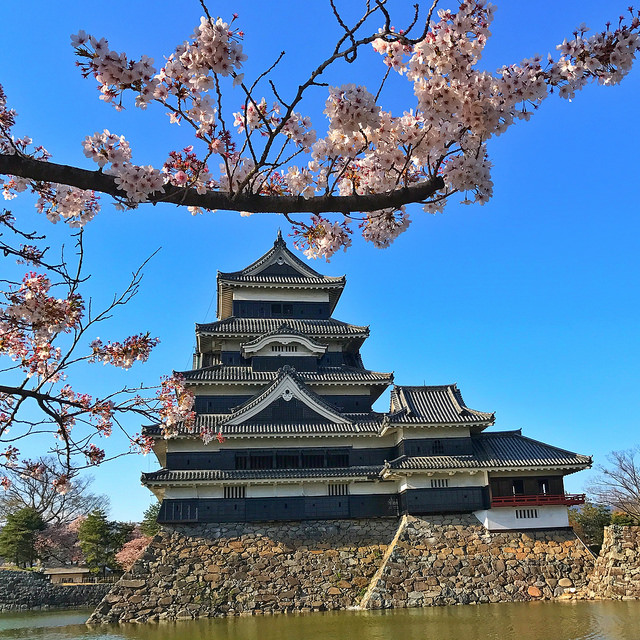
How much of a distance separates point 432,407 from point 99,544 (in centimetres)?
2244

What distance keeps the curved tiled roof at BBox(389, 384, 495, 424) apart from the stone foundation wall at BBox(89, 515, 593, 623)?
3.75m

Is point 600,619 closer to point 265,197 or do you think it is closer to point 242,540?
point 242,540

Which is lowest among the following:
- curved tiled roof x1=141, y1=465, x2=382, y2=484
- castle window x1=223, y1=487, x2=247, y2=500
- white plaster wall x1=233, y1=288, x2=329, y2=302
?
castle window x1=223, y1=487, x2=247, y2=500

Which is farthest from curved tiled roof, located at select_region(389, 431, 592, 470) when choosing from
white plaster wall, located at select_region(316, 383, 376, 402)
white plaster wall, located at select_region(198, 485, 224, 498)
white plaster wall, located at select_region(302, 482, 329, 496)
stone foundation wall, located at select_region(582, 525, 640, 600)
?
white plaster wall, located at select_region(198, 485, 224, 498)

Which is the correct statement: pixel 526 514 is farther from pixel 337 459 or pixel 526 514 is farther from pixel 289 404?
pixel 289 404

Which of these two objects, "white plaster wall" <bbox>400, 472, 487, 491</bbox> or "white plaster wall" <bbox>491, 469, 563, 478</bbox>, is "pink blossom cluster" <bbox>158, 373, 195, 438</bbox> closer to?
"white plaster wall" <bbox>400, 472, 487, 491</bbox>

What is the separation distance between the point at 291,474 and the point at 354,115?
774 inches

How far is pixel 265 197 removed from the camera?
4.23 metres

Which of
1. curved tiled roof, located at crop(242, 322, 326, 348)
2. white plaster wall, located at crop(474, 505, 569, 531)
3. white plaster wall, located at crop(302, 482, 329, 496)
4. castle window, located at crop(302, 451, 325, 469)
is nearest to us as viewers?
white plaster wall, located at crop(474, 505, 569, 531)

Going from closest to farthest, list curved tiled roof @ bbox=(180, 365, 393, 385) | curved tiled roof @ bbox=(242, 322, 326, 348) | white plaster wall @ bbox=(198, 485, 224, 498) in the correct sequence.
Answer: white plaster wall @ bbox=(198, 485, 224, 498) → curved tiled roof @ bbox=(180, 365, 393, 385) → curved tiled roof @ bbox=(242, 322, 326, 348)

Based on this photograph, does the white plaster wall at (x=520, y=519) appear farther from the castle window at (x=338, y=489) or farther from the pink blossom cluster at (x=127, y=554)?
the pink blossom cluster at (x=127, y=554)

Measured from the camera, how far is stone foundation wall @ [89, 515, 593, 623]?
20.1 m

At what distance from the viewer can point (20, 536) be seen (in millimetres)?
33500

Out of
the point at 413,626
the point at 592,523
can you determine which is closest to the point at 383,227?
the point at 413,626
